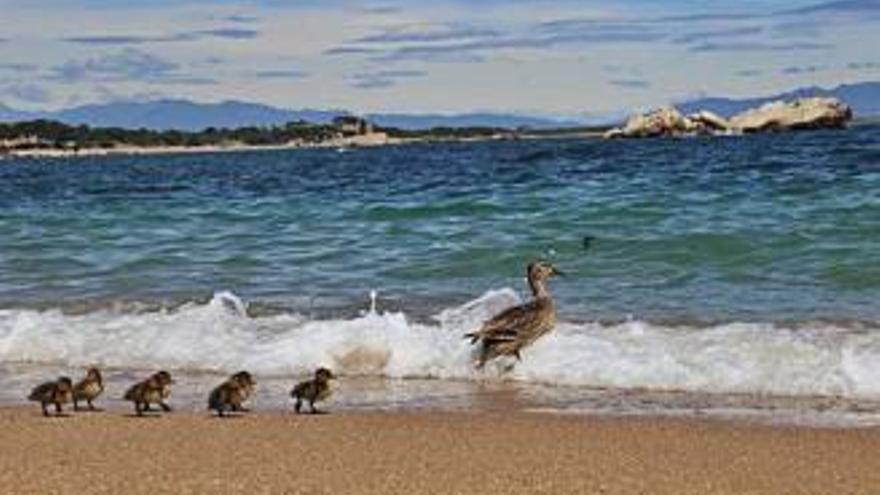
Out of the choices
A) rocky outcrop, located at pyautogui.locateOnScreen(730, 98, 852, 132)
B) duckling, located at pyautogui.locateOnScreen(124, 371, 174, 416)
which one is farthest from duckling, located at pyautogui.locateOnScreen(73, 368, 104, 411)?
rocky outcrop, located at pyautogui.locateOnScreen(730, 98, 852, 132)

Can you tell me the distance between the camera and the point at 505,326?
12914 mm

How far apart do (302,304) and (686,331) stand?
4.54 meters

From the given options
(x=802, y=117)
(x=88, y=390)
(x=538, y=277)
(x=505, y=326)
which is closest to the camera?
(x=88, y=390)

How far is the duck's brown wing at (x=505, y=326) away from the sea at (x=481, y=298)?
9.7 inches

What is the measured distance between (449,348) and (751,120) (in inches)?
3587

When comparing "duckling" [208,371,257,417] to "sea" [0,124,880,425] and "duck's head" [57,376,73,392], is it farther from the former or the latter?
"duck's head" [57,376,73,392]

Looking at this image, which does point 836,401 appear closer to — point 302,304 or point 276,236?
point 302,304

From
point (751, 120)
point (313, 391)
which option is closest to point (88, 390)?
point (313, 391)

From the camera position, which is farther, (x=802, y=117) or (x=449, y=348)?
(x=802, y=117)

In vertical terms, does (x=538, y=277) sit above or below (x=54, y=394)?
above

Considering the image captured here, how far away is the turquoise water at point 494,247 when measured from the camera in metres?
16.3

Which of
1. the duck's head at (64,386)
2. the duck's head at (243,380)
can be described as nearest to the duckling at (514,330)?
the duck's head at (243,380)

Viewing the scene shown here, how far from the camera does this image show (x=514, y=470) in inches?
328

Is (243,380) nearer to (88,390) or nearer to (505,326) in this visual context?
(88,390)
